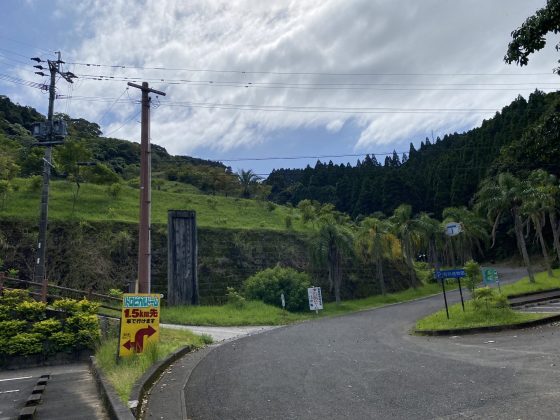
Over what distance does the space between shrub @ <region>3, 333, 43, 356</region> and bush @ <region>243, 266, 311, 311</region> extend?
55.4ft

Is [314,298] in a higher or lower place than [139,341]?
higher

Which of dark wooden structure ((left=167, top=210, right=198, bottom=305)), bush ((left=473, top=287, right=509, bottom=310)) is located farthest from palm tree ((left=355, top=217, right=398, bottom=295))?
bush ((left=473, top=287, right=509, bottom=310))

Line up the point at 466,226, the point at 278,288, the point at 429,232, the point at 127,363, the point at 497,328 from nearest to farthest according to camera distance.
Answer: the point at 127,363 < the point at 497,328 < the point at 278,288 < the point at 429,232 < the point at 466,226

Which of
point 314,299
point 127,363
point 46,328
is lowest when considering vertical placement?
point 127,363

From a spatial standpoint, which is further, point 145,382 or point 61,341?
point 61,341

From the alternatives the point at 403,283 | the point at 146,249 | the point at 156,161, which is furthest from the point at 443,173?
the point at 146,249

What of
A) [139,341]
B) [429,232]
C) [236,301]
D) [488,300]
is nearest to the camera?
[139,341]

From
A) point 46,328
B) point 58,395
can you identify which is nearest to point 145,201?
point 46,328

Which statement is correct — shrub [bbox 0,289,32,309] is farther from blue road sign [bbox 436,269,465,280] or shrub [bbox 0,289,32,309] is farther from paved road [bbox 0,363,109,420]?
blue road sign [bbox 436,269,465,280]

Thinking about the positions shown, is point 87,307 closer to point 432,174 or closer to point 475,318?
point 475,318

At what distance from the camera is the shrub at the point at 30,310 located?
14031 millimetres

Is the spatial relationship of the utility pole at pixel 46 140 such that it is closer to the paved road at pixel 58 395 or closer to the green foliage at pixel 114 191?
the paved road at pixel 58 395

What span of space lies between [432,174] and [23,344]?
232 ft

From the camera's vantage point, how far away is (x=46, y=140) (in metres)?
20.7
